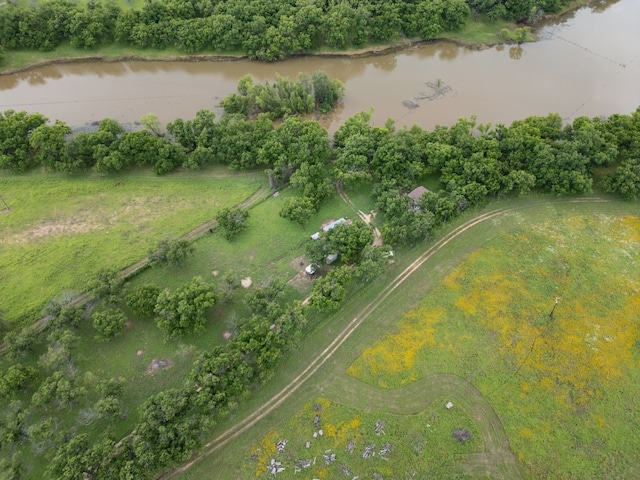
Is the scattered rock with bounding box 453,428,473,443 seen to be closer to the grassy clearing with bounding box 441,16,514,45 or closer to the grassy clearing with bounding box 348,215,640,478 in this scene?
the grassy clearing with bounding box 348,215,640,478

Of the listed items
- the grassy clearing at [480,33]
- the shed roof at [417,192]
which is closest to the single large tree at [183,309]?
the shed roof at [417,192]

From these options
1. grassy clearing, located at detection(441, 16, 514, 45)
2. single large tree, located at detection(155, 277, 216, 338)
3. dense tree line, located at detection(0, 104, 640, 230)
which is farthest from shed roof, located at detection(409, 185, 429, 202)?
grassy clearing, located at detection(441, 16, 514, 45)

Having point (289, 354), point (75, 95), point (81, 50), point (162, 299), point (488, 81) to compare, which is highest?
point (81, 50)

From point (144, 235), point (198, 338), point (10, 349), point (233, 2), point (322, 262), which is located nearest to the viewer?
point (10, 349)

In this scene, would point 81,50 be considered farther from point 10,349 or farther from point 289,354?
point 289,354

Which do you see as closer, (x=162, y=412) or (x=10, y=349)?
(x=162, y=412)

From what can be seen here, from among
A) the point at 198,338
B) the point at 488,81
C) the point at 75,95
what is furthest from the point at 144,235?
the point at 488,81

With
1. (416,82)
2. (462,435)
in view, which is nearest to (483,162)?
(416,82)
